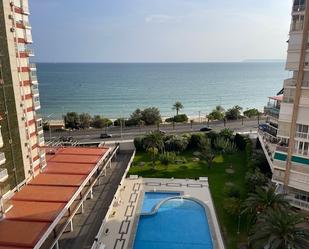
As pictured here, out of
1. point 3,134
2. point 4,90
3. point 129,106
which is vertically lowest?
point 129,106

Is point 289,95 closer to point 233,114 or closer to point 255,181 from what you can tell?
point 255,181

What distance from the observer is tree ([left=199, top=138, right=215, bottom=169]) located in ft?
165

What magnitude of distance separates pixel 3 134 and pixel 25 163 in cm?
470

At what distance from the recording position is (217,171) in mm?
49250

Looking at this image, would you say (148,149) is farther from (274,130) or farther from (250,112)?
(250,112)

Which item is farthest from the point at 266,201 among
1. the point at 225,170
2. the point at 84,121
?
the point at 84,121

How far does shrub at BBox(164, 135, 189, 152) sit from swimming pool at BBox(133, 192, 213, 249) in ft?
54.3

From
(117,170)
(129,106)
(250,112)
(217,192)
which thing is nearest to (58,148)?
(117,170)

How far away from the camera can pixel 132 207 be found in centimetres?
3819

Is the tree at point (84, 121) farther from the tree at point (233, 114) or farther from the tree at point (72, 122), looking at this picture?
the tree at point (233, 114)

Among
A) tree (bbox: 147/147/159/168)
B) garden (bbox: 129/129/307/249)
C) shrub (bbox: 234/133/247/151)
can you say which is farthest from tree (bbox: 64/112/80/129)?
shrub (bbox: 234/133/247/151)

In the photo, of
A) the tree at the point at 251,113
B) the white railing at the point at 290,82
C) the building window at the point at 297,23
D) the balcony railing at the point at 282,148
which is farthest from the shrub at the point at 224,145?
the tree at the point at 251,113

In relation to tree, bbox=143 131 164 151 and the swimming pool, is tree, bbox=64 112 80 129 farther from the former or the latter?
the swimming pool

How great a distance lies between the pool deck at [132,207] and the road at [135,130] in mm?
23118
